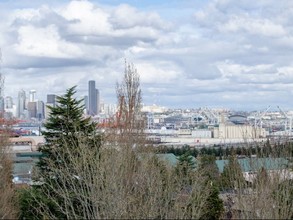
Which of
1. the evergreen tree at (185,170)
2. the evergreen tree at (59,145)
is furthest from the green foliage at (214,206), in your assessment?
the evergreen tree at (59,145)

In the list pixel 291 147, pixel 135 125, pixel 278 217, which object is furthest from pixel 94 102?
pixel 278 217

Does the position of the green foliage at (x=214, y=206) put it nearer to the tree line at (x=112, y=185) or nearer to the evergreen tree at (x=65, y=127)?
the tree line at (x=112, y=185)

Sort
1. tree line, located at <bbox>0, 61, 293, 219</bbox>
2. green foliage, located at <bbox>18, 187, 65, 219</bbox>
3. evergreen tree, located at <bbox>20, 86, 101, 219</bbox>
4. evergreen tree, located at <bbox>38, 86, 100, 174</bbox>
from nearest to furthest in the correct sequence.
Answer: tree line, located at <bbox>0, 61, 293, 219</bbox> → green foliage, located at <bbox>18, 187, 65, 219</bbox> → evergreen tree, located at <bbox>20, 86, 101, 219</bbox> → evergreen tree, located at <bbox>38, 86, 100, 174</bbox>

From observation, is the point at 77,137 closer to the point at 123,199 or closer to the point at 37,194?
the point at 37,194

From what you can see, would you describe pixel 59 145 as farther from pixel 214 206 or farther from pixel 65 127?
pixel 214 206

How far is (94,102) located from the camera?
308 ft

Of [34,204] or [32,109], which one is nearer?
[34,204]

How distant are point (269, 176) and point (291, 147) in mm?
3880

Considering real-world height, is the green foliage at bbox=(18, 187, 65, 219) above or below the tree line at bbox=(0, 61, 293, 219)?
below

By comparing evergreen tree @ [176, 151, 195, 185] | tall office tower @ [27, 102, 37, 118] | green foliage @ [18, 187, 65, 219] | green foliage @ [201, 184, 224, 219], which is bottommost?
green foliage @ [201, 184, 224, 219]

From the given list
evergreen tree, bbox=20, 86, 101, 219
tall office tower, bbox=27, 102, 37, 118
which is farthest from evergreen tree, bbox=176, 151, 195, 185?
tall office tower, bbox=27, 102, 37, 118

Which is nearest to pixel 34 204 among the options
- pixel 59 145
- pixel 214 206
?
pixel 59 145

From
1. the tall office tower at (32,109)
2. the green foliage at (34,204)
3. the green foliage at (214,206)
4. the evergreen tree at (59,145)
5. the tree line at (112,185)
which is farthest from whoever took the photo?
the tall office tower at (32,109)

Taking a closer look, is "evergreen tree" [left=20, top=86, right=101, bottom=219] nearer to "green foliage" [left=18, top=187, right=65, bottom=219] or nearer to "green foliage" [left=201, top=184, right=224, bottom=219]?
"green foliage" [left=18, top=187, right=65, bottom=219]
